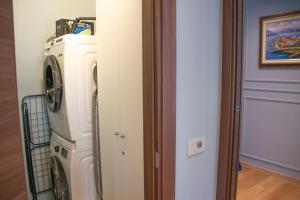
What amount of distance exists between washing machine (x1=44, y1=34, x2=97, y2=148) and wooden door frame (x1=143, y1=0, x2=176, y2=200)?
103cm

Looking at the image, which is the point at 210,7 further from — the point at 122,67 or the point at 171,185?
the point at 171,185

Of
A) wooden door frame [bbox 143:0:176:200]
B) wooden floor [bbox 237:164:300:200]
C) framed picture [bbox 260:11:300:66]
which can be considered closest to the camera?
wooden door frame [bbox 143:0:176:200]

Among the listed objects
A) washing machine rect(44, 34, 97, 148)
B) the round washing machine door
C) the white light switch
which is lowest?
the round washing machine door

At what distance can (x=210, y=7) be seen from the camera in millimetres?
1155

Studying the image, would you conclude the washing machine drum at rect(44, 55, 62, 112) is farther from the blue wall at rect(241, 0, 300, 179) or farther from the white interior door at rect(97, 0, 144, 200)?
the blue wall at rect(241, 0, 300, 179)

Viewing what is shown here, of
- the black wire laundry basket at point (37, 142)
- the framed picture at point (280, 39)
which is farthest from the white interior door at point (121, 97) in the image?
the framed picture at point (280, 39)

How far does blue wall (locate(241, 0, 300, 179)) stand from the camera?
2762mm

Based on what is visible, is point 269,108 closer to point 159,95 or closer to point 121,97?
point 121,97

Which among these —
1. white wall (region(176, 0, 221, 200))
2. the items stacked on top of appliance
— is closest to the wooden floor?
white wall (region(176, 0, 221, 200))

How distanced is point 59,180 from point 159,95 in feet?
5.77

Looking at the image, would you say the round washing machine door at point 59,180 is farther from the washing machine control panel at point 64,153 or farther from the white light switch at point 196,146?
the white light switch at point 196,146

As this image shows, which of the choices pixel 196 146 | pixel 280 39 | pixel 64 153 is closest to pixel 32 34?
pixel 64 153

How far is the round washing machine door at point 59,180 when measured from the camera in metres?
2.17

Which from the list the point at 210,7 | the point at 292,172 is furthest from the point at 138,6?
the point at 292,172
